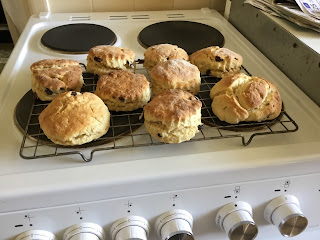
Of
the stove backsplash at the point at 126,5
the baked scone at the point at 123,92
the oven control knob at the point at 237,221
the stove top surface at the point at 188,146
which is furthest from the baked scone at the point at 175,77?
the stove backsplash at the point at 126,5

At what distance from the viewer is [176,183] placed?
0.52 meters

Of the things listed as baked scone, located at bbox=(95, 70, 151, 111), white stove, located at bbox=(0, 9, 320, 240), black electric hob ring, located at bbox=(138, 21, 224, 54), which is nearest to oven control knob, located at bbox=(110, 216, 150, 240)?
white stove, located at bbox=(0, 9, 320, 240)

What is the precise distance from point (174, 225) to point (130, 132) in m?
0.19

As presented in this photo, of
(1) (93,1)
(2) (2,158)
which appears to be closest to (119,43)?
(1) (93,1)

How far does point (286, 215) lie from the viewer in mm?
561

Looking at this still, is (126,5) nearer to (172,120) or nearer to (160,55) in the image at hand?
(160,55)

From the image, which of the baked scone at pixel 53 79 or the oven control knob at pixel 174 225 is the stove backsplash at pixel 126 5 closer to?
the baked scone at pixel 53 79

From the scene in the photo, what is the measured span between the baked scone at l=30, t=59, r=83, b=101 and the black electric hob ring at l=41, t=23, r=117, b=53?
194 mm

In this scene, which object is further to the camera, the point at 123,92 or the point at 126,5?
the point at 126,5

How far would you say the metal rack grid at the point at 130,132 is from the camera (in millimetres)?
→ 561

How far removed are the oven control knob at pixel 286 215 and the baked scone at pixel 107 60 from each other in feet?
1.49

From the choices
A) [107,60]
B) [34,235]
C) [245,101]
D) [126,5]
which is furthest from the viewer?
[126,5]

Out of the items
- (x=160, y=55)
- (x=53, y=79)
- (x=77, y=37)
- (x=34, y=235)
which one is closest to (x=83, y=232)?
(x=34, y=235)

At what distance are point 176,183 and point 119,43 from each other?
1.94 ft
